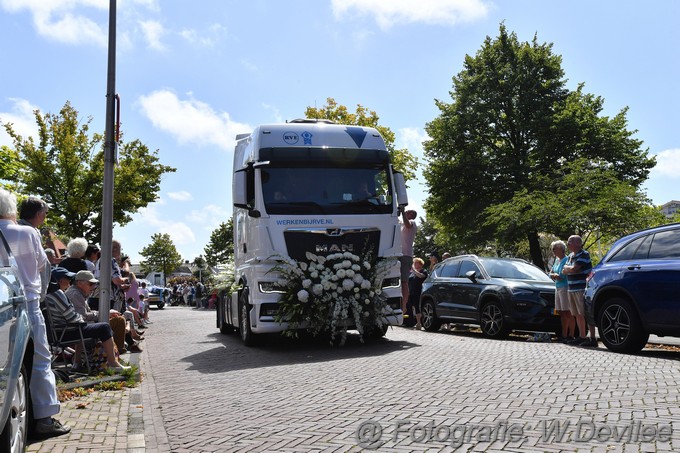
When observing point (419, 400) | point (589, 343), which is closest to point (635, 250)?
point (589, 343)

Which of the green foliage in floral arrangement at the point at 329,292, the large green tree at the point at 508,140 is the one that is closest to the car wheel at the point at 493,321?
the green foliage in floral arrangement at the point at 329,292

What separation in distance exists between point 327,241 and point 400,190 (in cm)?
150

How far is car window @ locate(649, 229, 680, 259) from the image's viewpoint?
909 cm

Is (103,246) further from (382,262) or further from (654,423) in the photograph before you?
(654,423)

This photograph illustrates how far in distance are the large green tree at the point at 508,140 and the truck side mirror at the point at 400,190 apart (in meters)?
21.9

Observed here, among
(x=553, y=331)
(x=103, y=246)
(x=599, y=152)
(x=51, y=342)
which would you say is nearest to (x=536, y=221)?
(x=599, y=152)

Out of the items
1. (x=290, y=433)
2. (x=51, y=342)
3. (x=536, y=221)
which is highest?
(x=536, y=221)

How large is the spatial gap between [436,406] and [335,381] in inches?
74.8

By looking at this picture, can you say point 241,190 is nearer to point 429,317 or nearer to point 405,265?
point 405,265

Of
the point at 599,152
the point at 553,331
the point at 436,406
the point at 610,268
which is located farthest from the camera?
the point at 599,152

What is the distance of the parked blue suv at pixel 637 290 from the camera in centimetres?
887

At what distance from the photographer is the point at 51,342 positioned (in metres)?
7.93

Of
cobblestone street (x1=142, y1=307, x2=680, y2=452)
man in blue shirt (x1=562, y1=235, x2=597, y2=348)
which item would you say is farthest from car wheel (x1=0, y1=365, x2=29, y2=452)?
man in blue shirt (x1=562, y1=235, x2=597, y2=348)

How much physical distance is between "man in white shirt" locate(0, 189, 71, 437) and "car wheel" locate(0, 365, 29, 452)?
302 millimetres
